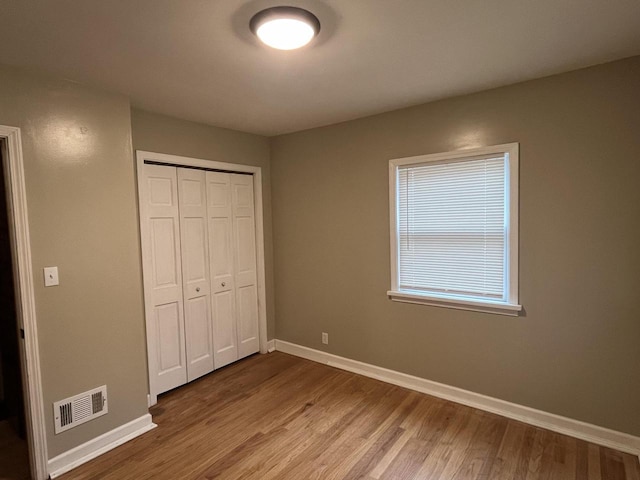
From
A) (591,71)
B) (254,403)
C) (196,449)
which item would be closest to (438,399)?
(254,403)

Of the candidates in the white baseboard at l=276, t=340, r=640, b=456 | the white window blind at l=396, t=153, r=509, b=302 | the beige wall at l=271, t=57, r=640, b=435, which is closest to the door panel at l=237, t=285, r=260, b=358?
the white baseboard at l=276, t=340, r=640, b=456

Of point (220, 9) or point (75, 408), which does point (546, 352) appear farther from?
point (75, 408)

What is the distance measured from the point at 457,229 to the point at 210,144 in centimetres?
241

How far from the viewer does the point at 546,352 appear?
248 cm

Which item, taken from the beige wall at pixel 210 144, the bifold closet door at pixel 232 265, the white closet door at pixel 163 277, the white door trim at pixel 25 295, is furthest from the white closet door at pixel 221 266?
the white door trim at pixel 25 295

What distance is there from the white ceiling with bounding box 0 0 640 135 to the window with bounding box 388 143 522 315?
0.60 metres

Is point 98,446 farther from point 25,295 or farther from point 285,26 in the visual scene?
point 285,26

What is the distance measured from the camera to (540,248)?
2461mm

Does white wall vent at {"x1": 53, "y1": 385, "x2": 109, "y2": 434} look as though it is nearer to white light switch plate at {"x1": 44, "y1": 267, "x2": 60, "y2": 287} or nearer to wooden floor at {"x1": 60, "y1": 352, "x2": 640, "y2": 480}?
wooden floor at {"x1": 60, "y1": 352, "x2": 640, "y2": 480}

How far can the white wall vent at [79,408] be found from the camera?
7.18ft

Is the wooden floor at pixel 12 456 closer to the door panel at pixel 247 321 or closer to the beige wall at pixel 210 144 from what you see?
the door panel at pixel 247 321

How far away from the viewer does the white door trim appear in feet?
6.55

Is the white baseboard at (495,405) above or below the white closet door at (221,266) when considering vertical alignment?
below

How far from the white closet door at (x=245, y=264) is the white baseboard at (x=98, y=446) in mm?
1306
